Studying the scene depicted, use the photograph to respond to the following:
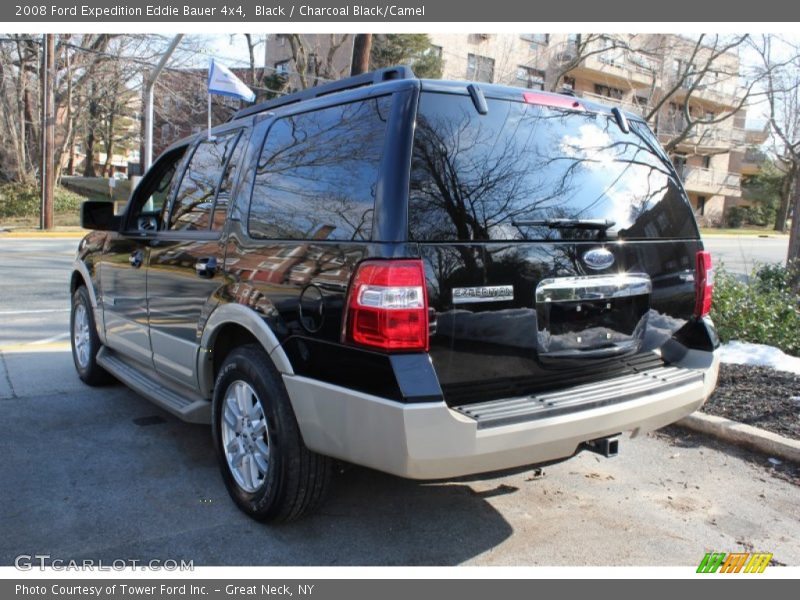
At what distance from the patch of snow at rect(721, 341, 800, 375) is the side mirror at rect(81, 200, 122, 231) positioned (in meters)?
5.30

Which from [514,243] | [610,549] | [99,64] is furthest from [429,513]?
[99,64]

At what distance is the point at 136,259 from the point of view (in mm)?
4375

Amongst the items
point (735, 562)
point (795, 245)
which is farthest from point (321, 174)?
point (795, 245)

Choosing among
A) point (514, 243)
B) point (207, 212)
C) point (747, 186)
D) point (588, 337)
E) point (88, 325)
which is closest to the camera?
point (514, 243)

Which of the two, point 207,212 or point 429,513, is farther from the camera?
point 207,212

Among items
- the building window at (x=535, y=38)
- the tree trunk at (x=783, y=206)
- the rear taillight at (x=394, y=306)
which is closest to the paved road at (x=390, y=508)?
the rear taillight at (x=394, y=306)

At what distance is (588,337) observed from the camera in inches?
118

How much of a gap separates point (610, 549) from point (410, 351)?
147cm

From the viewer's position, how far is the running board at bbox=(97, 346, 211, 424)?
3707 millimetres

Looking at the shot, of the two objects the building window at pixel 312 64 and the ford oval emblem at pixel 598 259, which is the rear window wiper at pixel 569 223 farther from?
the building window at pixel 312 64

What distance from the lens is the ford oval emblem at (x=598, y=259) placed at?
2.94m

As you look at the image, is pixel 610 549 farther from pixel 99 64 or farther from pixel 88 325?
pixel 99 64

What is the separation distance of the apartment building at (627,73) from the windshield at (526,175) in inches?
563

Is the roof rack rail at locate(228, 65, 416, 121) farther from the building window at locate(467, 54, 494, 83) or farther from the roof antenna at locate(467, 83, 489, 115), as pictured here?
the building window at locate(467, 54, 494, 83)
